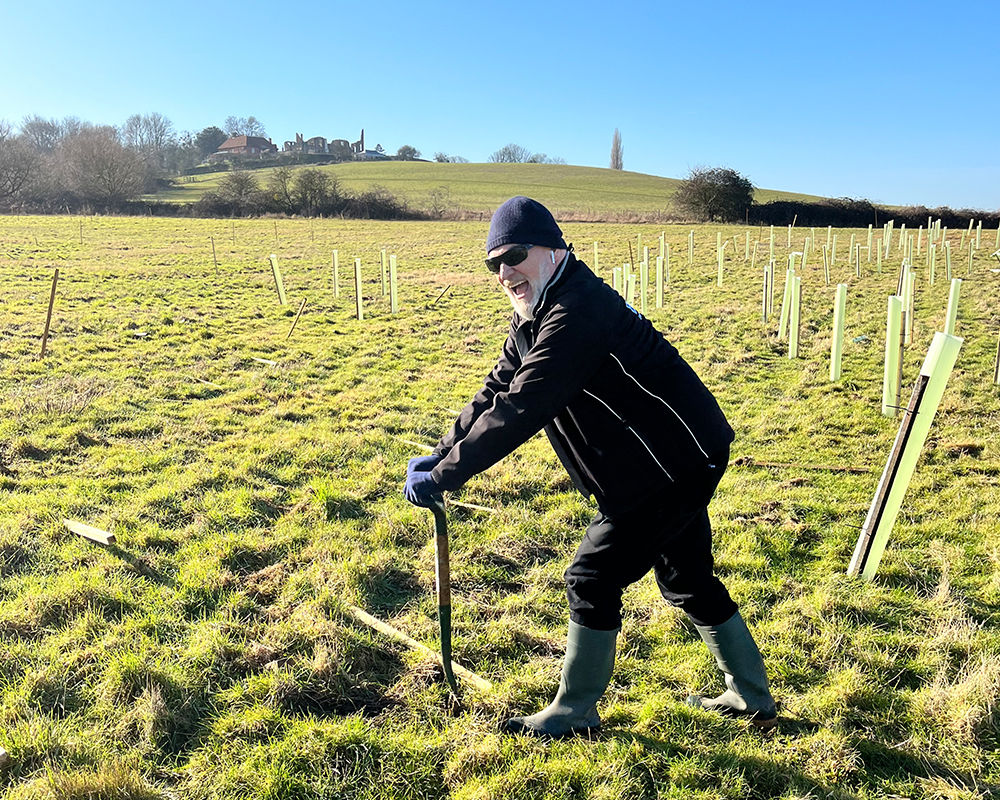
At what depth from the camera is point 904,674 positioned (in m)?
3.35

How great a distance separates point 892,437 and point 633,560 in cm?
528

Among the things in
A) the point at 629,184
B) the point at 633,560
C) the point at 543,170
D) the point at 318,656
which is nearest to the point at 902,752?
the point at 633,560

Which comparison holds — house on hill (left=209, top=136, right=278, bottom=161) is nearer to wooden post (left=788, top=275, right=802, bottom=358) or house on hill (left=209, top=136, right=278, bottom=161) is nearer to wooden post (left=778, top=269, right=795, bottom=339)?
wooden post (left=778, top=269, right=795, bottom=339)

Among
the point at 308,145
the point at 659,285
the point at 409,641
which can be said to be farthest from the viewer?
the point at 308,145

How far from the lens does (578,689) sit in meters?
2.95

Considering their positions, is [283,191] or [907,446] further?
[283,191]

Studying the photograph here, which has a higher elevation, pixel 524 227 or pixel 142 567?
pixel 524 227

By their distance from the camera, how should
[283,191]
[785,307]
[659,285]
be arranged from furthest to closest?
[283,191] < [659,285] < [785,307]

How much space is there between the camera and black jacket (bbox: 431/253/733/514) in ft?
8.22

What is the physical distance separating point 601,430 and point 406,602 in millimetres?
2072

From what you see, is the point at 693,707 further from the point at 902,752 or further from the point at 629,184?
the point at 629,184

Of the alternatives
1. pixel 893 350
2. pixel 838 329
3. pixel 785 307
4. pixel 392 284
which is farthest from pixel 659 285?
pixel 893 350

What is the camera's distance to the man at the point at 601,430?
2.53 m

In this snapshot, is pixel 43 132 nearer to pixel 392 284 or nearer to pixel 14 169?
pixel 14 169
